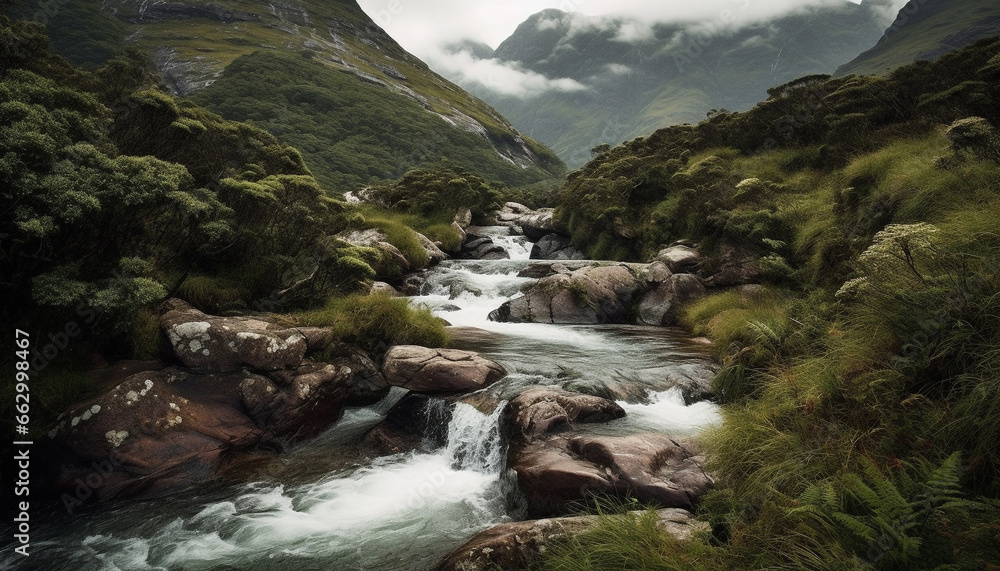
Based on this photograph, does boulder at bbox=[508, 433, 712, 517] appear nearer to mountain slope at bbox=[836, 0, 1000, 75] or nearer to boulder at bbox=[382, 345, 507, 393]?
boulder at bbox=[382, 345, 507, 393]

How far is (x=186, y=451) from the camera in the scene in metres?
7.68

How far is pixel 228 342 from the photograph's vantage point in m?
8.77

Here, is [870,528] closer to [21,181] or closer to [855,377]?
[855,377]

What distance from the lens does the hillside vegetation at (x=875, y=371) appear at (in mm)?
3152

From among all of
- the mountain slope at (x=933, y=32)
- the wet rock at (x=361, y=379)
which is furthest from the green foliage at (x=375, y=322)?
the mountain slope at (x=933, y=32)

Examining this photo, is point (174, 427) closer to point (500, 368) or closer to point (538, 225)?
point (500, 368)

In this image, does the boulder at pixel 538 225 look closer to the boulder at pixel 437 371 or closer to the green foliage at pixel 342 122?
the boulder at pixel 437 371

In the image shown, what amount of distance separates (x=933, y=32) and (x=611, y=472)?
184143mm

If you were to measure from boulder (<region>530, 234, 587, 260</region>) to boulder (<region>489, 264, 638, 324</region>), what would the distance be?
10479mm

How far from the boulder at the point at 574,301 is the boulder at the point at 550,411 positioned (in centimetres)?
794

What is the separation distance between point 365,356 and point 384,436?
2.39 m

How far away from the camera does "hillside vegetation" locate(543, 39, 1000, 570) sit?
3.15 m

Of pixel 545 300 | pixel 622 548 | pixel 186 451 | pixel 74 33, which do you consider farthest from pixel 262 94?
pixel 622 548

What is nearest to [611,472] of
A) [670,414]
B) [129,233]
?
[670,414]
